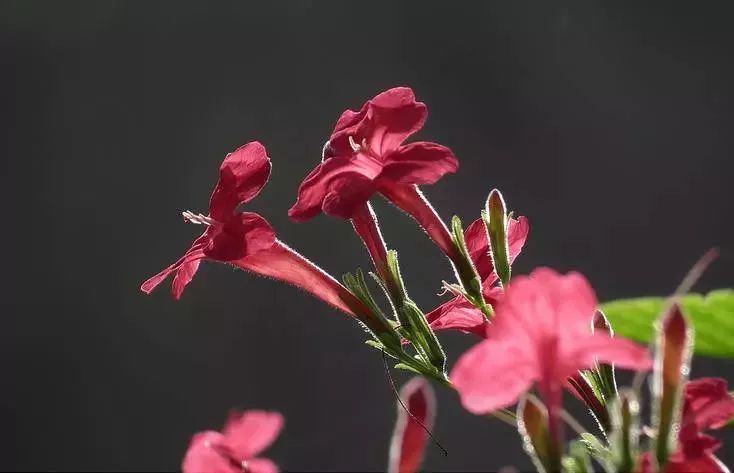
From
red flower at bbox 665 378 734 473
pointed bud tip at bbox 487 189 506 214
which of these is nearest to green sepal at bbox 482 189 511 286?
pointed bud tip at bbox 487 189 506 214

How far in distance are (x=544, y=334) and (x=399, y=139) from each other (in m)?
0.18

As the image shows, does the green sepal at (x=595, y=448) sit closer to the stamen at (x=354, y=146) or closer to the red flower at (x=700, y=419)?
the red flower at (x=700, y=419)

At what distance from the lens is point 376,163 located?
1.38 feet

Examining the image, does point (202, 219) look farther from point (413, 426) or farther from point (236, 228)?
point (413, 426)

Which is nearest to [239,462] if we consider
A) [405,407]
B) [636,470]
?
[405,407]

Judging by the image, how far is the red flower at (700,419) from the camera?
12.6 inches

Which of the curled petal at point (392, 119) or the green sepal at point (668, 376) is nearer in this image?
the green sepal at point (668, 376)

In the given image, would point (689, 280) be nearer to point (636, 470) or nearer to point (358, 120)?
point (636, 470)

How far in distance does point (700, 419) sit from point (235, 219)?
0.75ft

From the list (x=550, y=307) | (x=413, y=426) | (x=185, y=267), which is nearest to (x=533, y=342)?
(x=550, y=307)

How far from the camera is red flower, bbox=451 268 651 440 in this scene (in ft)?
0.84

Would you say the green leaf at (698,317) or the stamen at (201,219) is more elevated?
the stamen at (201,219)

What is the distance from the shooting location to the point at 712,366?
239 centimetres

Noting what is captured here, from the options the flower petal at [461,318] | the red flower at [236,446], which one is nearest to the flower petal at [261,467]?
the red flower at [236,446]
